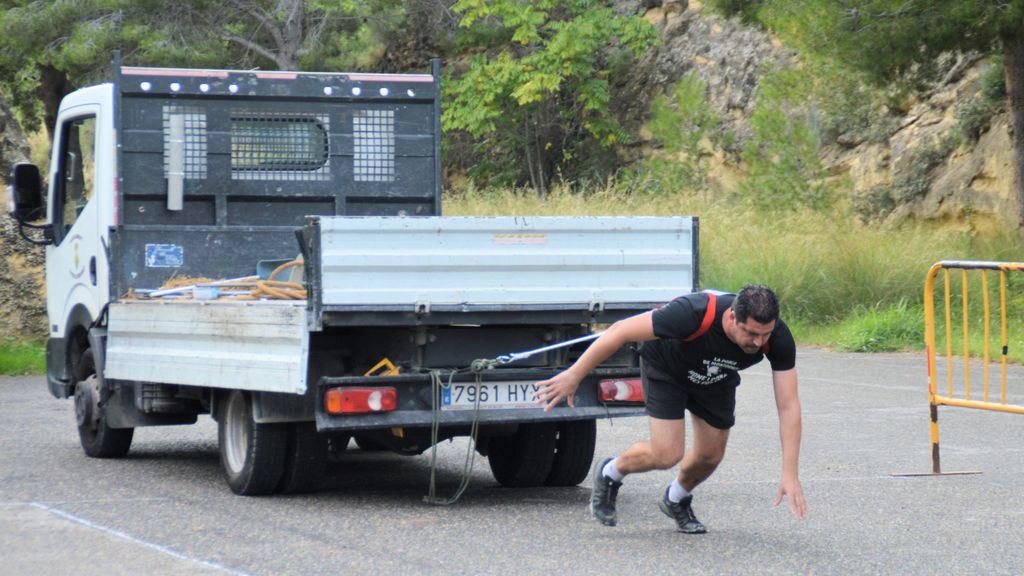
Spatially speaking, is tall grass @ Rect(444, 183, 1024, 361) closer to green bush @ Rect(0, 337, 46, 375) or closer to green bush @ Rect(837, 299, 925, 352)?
→ green bush @ Rect(837, 299, 925, 352)

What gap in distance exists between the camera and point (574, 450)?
363 inches

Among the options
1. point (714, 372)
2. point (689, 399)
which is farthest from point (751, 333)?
point (689, 399)

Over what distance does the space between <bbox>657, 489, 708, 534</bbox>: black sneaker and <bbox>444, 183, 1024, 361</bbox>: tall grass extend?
1191 centimetres

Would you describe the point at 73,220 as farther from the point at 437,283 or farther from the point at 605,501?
the point at 605,501

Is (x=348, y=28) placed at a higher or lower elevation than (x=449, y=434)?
higher

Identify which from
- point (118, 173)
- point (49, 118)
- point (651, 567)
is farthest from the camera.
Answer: point (49, 118)

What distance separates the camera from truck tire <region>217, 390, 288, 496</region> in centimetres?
850

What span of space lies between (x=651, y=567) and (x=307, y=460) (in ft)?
8.62

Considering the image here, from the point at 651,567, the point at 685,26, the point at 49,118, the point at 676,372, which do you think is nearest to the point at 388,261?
the point at 676,372

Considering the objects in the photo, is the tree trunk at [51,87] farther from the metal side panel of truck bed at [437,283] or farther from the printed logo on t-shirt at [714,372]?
the printed logo on t-shirt at [714,372]

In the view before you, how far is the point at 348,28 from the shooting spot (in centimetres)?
4031

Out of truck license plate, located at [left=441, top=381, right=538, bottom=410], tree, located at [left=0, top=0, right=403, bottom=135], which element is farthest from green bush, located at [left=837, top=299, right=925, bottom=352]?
tree, located at [left=0, top=0, right=403, bottom=135]

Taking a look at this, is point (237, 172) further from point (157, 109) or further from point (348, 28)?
point (348, 28)

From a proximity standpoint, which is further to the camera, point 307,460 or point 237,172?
point 237,172
